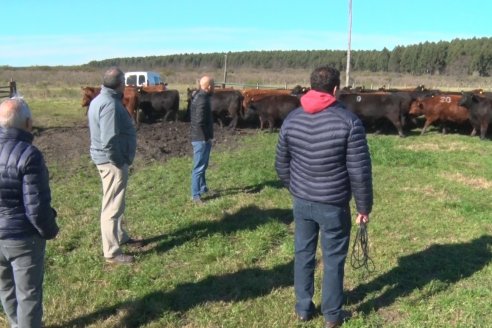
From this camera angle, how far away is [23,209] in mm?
3418

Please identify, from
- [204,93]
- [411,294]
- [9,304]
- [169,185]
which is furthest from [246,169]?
[9,304]

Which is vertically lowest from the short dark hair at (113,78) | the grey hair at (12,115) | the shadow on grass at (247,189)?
the shadow on grass at (247,189)

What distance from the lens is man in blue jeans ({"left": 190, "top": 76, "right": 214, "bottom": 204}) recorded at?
7.34 m

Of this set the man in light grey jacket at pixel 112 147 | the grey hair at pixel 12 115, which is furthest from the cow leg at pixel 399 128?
the grey hair at pixel 12 115

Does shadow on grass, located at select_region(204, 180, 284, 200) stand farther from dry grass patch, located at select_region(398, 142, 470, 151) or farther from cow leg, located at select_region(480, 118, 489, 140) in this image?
cow leg, located at select_region(480, 118, 489, 140)

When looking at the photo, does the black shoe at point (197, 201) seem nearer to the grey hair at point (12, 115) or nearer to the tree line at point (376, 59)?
the grey hair at point (12, 115)

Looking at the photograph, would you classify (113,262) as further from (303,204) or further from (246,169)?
(246,169)

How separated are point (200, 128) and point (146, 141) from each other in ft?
19.2

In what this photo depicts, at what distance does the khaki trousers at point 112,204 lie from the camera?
17.4ft

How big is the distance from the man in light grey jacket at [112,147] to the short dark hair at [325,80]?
2231mm

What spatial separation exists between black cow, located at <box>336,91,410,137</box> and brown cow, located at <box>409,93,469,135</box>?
51 centimetres

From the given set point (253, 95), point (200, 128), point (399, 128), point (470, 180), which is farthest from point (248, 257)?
→ point (253, 95)

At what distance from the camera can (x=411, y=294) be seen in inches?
182

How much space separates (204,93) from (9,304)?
433 centimetres
